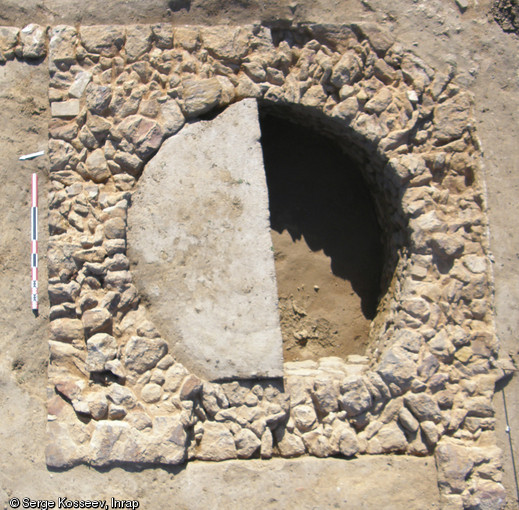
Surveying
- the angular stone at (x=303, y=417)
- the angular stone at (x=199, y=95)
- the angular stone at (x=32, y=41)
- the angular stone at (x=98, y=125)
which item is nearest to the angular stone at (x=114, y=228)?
the angular stone at (x=98, y=125)

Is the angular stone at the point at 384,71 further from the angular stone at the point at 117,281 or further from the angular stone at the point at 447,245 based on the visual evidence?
the angular stone at the point at 117,281

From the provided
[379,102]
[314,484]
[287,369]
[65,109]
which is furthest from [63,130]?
[314,484]

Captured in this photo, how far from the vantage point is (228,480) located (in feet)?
10.7

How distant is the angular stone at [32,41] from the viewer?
350 centimetres

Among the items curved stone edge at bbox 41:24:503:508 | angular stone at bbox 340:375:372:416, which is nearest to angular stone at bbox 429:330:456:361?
curved stone edge at bbox 41:24:503:508

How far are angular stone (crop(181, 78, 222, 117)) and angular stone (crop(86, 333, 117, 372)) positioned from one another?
1.50 metres

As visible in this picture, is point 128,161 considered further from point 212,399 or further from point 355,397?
point 355,397

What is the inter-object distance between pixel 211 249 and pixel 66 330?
1.01m

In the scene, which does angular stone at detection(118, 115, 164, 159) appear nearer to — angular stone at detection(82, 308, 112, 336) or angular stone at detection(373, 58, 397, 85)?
angular stone at detection(82, 308, 112, 336)

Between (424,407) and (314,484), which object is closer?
(314,484)

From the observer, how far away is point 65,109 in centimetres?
344

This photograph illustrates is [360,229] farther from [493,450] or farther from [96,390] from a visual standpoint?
[96,390]

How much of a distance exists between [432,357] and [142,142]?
228 centimetres

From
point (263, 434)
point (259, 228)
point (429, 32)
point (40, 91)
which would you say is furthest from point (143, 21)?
point (263, 434)
